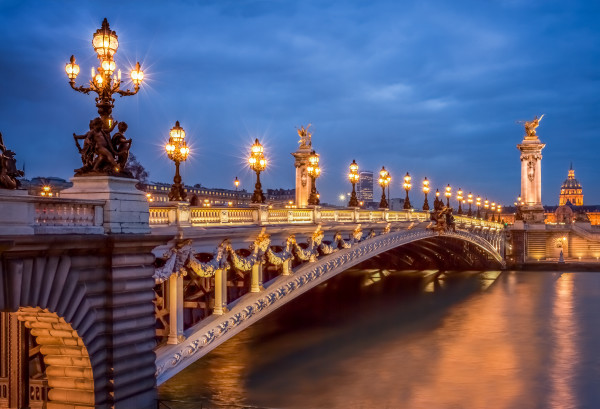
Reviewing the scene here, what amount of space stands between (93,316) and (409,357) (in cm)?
1756

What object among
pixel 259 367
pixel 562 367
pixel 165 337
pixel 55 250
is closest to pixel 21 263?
pixel 55 250

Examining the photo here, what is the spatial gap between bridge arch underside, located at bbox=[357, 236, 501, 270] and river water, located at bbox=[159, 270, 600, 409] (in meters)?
16.7

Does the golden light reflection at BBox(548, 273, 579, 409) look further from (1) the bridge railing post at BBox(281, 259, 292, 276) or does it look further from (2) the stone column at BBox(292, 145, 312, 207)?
(2) the stone column at BBox(292, 145, 312, 207)

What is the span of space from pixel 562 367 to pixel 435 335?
303 inches

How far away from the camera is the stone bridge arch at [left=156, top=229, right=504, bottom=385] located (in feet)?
63.9

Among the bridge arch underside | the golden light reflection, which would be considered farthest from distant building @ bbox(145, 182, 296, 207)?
the golden light reflection

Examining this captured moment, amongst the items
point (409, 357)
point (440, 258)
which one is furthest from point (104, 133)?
point (440, 258)

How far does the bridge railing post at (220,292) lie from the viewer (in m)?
21.9

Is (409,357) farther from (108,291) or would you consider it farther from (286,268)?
(108,291)

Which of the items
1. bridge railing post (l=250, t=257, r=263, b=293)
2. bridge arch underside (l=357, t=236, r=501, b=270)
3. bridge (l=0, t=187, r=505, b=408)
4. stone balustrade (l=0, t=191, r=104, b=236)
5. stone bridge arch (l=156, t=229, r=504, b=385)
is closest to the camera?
stone balustrade (l=0, t=191, r=104, b=236)

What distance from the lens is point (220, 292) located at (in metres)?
22.2

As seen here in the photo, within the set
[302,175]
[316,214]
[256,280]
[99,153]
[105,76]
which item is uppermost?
[302,175]

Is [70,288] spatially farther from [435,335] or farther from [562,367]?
[435,335]

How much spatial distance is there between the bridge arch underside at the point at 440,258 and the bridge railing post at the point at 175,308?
47.2 metres
